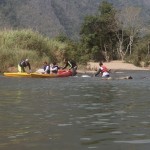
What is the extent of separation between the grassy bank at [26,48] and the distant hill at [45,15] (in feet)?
215

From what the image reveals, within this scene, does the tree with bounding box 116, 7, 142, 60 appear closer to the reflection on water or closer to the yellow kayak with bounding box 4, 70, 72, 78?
the yellow kayak with bounding box 4, 70, 72, 78

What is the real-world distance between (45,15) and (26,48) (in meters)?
95.3

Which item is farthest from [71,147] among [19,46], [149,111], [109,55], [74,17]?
[74,17]

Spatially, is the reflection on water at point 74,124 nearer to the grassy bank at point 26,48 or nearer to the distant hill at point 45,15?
the grassy bank at point 26,48

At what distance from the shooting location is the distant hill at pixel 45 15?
407ft

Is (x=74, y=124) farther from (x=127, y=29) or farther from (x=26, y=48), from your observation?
(x=127, y=29)

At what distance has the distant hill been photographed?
124 meters

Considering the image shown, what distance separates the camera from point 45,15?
452 feet

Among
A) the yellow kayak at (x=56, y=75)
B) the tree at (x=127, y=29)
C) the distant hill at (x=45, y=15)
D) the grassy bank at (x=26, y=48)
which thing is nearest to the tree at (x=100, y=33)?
the tree at (x=127, y=29)

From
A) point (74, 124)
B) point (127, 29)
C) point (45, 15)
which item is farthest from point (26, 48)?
point (45, 15)

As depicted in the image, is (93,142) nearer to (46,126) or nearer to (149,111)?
(46,126)

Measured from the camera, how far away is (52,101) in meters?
15.8

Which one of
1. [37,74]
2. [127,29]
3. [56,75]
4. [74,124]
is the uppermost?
[127,29]

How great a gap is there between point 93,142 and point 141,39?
59.5 meters
